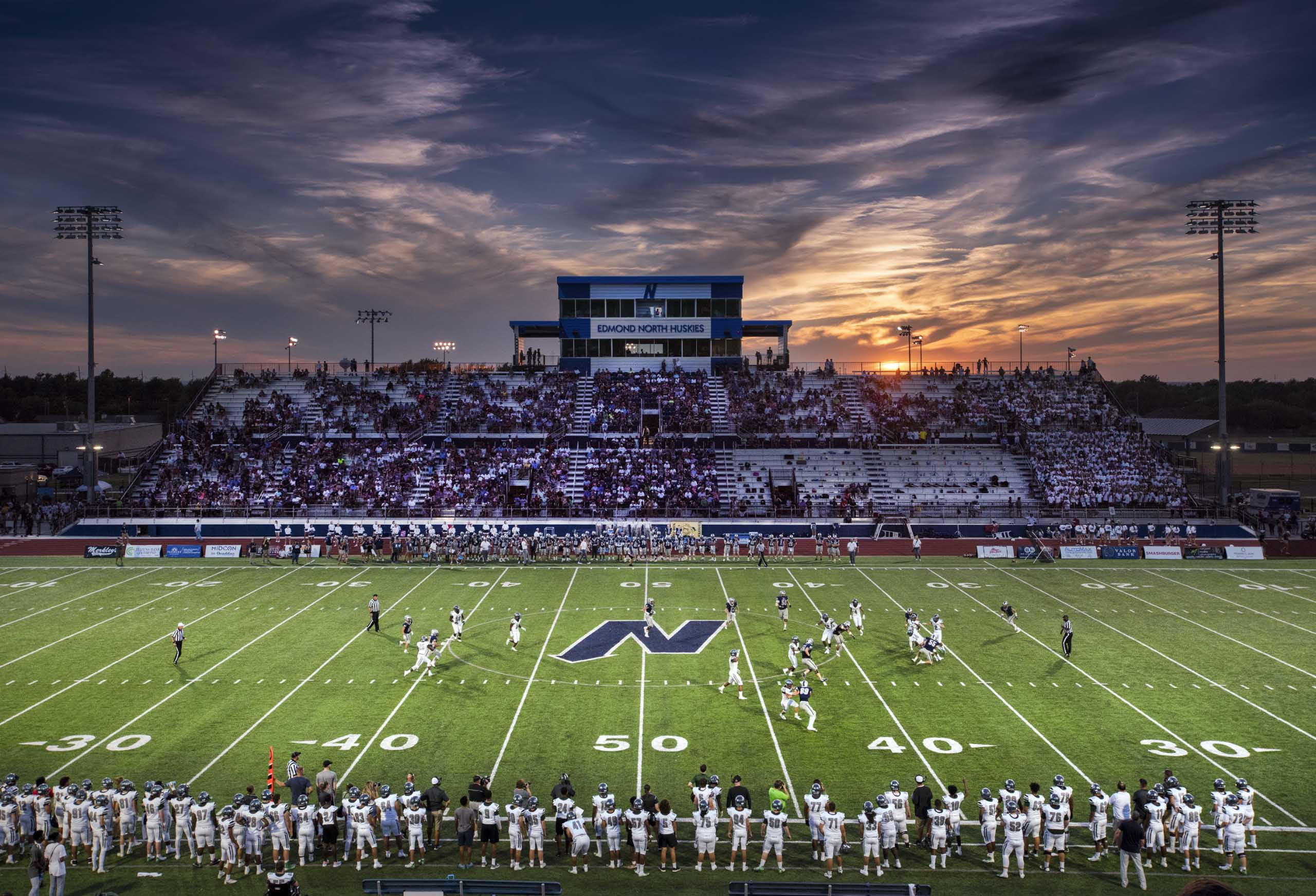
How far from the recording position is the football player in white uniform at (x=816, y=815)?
1448cm

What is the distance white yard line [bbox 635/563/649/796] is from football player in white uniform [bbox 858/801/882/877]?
395cm

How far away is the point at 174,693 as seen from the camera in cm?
2186

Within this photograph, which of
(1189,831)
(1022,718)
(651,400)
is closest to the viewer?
(1189,831)

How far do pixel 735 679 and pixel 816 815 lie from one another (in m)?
7.63

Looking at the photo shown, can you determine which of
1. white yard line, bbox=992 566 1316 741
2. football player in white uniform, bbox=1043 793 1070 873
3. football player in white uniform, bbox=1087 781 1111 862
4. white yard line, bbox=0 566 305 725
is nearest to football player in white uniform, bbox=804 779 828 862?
football player in white uniform, bbox=1043 793 1070 873

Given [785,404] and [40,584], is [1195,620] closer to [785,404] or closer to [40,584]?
[785,404]

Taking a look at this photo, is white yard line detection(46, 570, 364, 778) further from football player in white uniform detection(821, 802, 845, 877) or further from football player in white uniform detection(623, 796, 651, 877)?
football player in white uniform detection(821, 802, 845, 877)

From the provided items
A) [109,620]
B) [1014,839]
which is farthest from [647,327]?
[1014,839]

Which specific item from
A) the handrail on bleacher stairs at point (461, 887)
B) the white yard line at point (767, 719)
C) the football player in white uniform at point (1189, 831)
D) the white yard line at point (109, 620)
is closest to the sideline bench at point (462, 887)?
the handrail on bleacher stairs at point (461, 887)

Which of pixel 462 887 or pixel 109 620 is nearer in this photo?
pixel 462 887

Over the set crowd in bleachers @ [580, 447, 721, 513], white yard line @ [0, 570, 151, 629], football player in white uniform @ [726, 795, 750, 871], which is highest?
crowd in bleachers @ [580, 447, 721, 513]

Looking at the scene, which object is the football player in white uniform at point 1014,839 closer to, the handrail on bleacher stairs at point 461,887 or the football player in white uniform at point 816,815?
the football player in white uniform at point 816,815

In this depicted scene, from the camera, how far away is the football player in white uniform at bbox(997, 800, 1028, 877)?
1404cm

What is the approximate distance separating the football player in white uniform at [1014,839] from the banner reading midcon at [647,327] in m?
51.4
